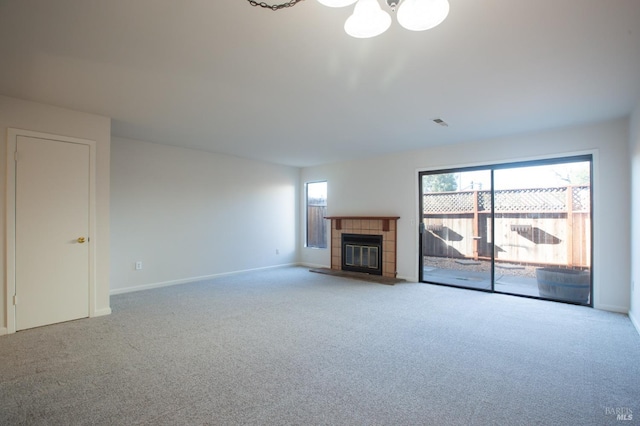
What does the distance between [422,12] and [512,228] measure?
417 cm

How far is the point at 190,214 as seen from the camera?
18.0 ft

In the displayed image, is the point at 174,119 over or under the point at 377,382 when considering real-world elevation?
over

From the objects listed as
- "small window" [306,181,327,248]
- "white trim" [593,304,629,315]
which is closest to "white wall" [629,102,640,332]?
"white trim" [593,304,629,315]

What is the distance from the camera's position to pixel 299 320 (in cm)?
343

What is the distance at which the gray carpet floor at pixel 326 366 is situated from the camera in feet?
6.00

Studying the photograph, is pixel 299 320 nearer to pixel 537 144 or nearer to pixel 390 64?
pixel 390 64

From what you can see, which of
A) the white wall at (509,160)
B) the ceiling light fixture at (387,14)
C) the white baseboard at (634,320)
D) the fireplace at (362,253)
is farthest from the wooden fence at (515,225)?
the ceiling light fixture at (387,14)

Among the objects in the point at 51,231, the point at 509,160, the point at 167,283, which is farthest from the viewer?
the point at 167,283

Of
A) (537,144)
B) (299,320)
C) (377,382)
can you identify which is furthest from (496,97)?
(299,320)

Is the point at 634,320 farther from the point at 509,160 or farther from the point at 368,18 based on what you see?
the point at 368,18

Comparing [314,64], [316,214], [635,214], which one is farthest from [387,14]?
[316,214]

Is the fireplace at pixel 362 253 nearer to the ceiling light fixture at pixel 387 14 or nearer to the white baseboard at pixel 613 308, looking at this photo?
the white baseboard at pixel 613 308

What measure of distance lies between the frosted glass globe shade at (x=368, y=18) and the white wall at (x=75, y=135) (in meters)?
3.46

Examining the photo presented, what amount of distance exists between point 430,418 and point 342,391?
56 centimetres
